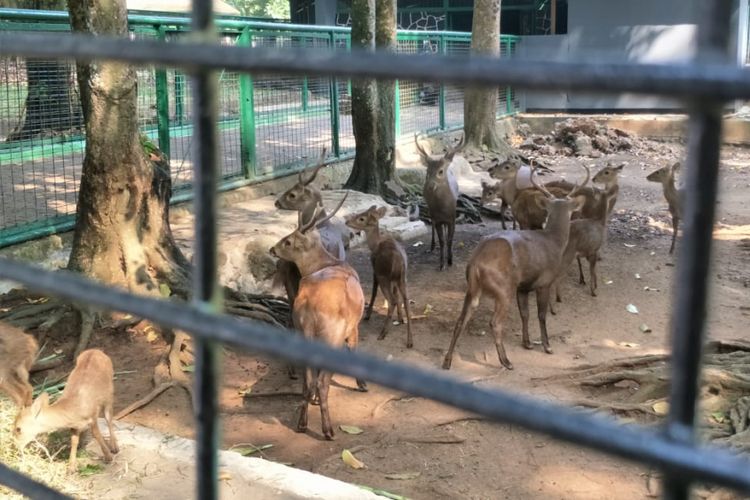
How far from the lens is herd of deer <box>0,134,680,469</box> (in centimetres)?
388

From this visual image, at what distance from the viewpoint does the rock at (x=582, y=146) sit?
16.0 metres

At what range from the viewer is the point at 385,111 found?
10.5 metres

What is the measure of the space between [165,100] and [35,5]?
641 cm

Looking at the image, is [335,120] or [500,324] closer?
[500,324]

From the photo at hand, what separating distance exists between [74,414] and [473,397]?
11.3ft

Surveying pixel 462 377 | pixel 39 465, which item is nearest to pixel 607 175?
pixel 462 377

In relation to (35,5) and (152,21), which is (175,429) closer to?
(152,21)

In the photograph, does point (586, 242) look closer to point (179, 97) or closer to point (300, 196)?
point (300, 196)

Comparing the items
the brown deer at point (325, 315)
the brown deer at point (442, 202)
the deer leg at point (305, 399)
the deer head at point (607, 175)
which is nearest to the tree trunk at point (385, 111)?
the brown deer at point (442, 202)

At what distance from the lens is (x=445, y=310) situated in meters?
7.00

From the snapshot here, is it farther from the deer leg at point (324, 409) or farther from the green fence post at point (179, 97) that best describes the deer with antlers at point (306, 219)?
the green fence post at point (179, 97)

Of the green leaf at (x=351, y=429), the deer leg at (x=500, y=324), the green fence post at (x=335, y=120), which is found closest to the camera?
the green leaf at (x=351, y=429)

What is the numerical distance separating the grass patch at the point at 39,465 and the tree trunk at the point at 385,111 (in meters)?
6.76

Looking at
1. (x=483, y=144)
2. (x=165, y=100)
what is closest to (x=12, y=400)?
(x=165, y=100)
